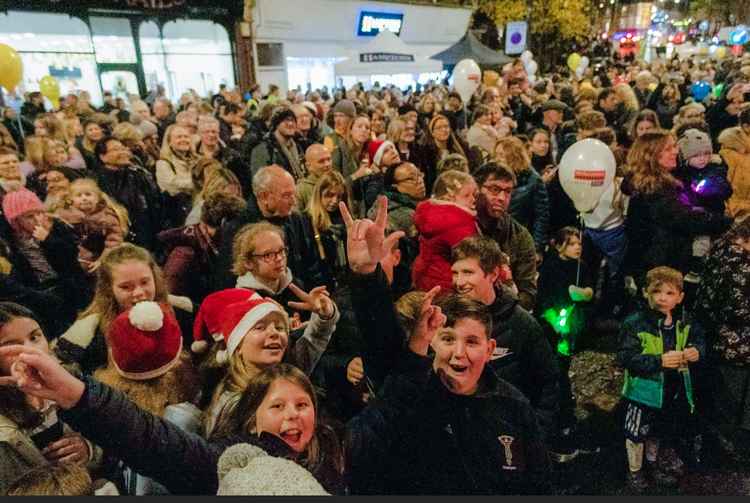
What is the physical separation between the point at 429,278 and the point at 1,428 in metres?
2.08

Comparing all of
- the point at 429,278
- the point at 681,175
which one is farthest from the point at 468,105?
the point at 429,278

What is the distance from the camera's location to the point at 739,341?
3.05m

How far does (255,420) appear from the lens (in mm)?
1729

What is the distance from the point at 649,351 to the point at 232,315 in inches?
91.3

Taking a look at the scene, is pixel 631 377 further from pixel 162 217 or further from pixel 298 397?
pixel 162 217

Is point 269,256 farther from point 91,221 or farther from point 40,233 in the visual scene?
point 40,233

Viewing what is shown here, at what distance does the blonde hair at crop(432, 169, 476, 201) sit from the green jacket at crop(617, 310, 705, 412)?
1.27 m

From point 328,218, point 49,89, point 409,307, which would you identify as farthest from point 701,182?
point 49,89

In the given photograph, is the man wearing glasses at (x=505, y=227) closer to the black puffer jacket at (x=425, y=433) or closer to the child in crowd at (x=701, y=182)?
the child in crowd at (x=701, y=182)

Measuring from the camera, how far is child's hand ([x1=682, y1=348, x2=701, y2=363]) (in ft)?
A: 9.86

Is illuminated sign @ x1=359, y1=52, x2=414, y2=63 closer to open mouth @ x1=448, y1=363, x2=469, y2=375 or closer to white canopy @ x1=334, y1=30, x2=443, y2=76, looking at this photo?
white canopy @ x1=334, y1=30, x2=443, y2=76

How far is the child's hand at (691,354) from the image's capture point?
9.86 feet

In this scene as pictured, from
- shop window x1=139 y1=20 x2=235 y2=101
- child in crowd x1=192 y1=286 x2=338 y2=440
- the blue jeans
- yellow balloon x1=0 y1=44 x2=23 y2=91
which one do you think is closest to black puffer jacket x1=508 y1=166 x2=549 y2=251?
the blue jeans

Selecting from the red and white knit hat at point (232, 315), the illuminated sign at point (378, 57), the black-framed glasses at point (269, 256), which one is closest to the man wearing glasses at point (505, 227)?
the black-framed glasses at point (269, 256)
